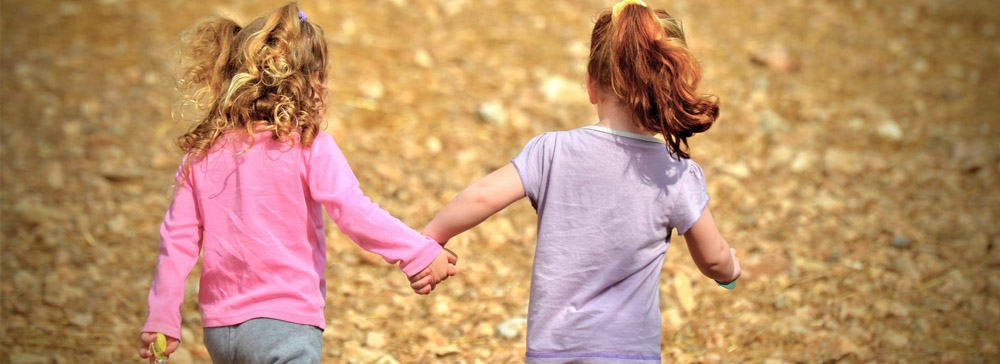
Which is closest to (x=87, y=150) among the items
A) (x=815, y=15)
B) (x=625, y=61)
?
(x=625, y=61)

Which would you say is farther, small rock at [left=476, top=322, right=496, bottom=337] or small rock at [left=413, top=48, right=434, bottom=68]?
small rock at [left=413, top=48, right=434, bottom=68]

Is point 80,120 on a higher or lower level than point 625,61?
higher

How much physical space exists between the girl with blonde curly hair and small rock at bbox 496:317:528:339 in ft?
3.84

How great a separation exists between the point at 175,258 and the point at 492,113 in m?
3.03

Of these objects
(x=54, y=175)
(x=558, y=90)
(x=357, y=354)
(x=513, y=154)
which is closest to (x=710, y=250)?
(x=357, y=354)

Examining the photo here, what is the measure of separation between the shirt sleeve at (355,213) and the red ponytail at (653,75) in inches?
24.9

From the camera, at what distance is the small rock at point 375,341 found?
11.0ft

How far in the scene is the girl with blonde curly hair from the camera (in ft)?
7.39

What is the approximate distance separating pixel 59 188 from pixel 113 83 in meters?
1.17

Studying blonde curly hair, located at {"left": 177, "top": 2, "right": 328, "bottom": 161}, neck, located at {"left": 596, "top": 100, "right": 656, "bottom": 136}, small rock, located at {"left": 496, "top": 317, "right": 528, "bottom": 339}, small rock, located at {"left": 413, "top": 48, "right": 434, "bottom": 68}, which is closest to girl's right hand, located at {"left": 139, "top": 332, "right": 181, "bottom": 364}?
blonde curly hair, located at {"left": 177, "top": 2, "right": 328, "bottom": 161}

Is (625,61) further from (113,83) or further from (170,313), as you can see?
(113,83)

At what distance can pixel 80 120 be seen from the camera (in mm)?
5059

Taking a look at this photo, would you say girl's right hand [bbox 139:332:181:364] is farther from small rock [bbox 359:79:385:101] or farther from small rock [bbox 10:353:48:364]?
small rock [bbox 359:79:385:101]

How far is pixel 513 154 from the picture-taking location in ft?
16.0
